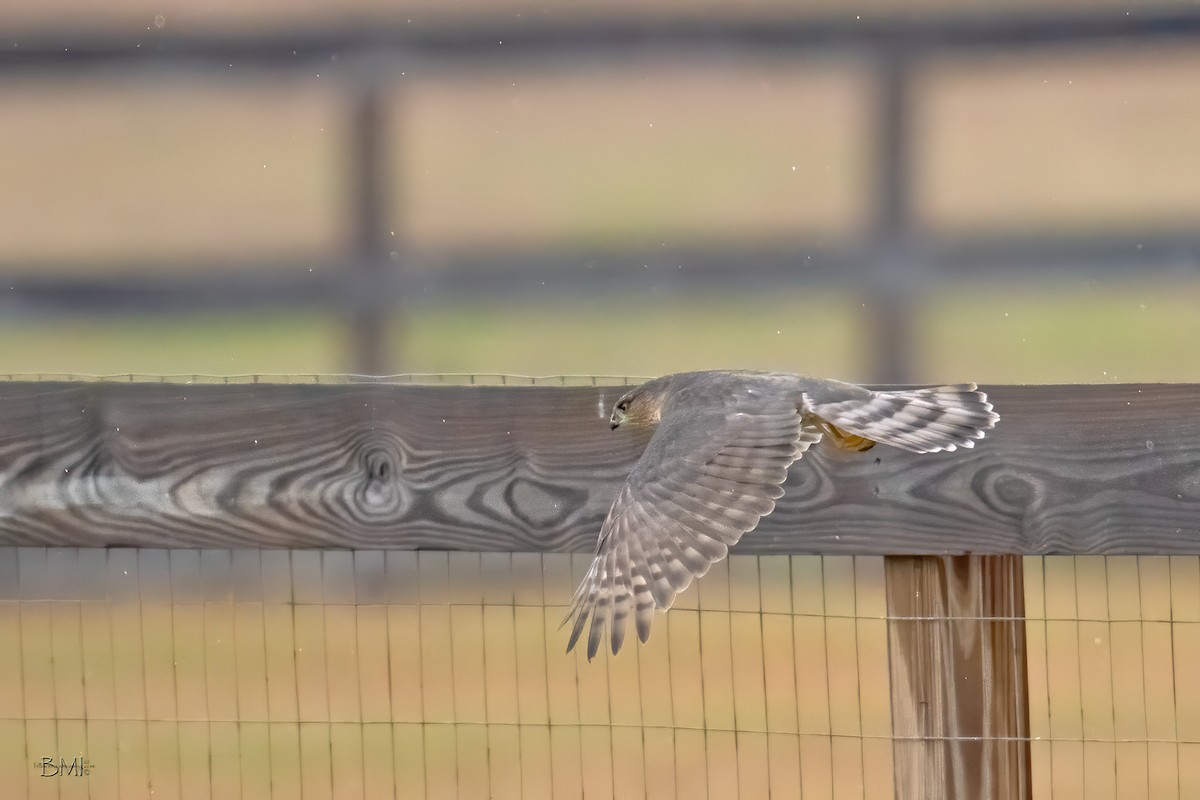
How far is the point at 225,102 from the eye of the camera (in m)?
13.7

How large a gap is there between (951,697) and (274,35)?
10.7m

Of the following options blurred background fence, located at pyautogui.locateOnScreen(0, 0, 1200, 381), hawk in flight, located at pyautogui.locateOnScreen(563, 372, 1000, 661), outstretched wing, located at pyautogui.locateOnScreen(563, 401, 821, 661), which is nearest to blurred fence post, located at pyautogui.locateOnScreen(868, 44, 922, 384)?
blurred background fence, located at pyautogui.locateOnScreen(0, 0, 1200, 381)

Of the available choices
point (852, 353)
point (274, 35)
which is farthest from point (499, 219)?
point (852, 353)

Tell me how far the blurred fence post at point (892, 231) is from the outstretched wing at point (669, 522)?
6.65 metres

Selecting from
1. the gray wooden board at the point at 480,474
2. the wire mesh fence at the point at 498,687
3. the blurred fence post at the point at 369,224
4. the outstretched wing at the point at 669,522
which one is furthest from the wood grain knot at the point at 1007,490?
the blurred fence post at the point at 369,224

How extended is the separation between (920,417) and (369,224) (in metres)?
8.45

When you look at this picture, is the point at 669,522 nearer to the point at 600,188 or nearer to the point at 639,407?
the point at 639,407

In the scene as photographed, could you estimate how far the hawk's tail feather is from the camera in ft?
6.70

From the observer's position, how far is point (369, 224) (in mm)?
10375

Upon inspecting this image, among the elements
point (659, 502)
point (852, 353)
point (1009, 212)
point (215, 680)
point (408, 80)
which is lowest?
point (215, 680)

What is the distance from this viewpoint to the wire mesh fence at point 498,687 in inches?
203

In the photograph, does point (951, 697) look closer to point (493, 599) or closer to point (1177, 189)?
point (493, 599)

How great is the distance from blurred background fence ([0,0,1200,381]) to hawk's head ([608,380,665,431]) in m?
7.08

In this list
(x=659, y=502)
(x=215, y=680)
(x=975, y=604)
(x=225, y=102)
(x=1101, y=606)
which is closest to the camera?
(x=975, y=604)
